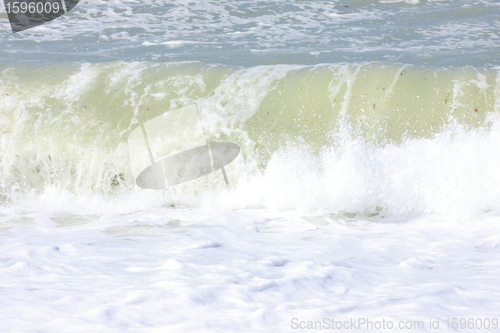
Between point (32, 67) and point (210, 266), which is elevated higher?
point (32, 67)

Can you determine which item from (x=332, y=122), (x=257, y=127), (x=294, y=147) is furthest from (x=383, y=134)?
(x=257, y=127)

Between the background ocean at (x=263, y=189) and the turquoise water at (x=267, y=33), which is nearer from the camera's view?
the background ocean at (x=263, y=189)

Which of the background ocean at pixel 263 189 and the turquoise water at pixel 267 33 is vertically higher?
the turquoise water at pixel 267 33

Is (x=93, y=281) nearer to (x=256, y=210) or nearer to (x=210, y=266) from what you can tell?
(x=210, y=266)

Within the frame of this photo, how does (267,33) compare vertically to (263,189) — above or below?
above

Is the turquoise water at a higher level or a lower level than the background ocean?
higher

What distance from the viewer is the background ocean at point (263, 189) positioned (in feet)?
7.48

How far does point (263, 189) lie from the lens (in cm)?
448

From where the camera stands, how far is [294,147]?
15.3ft

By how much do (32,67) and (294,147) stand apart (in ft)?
12.9

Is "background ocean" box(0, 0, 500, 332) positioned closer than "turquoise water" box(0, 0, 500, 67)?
Yes

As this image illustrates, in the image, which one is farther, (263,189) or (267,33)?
(267,33)

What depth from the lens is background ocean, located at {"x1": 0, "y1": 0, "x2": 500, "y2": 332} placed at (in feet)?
7.48

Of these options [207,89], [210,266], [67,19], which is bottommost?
A: [210,266]
